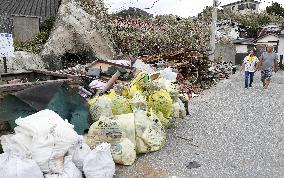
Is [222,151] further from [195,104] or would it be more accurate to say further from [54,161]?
[195,104]

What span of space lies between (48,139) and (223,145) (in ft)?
10.1

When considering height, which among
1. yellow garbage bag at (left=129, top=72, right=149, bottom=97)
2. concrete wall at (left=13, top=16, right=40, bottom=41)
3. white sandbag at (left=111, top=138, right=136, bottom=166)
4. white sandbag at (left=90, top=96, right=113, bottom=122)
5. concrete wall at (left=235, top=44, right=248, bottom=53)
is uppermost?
concrete wall at (left=13, top=16, right=40, bottom=41)

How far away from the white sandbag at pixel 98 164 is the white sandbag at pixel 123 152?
594 millimetres

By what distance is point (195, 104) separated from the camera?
989 centimetres

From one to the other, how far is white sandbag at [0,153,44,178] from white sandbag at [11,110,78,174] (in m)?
0.12

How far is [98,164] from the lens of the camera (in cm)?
430

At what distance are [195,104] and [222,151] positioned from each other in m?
4.15

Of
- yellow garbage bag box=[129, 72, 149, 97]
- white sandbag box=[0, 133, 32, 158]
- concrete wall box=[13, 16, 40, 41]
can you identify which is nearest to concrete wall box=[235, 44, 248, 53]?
concrete wall box=[13, 16, 40, 41]

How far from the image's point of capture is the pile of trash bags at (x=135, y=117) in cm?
517

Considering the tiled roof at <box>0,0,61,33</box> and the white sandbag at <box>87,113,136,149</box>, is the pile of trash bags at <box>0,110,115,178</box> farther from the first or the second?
the tiled roof at <box>0,0,61,33</box>

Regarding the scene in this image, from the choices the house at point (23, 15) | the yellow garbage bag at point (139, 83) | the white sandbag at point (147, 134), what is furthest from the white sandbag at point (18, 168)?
the house at point (23, 15)

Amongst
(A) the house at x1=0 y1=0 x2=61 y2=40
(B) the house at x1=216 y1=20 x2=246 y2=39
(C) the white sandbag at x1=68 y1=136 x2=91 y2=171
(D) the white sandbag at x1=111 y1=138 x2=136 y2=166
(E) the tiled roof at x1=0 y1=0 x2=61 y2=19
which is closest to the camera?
(C) the white sandbag at x1=68 y1=136 x2=91 y2=171

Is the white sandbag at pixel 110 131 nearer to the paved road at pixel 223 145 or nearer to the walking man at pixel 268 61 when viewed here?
the paved road at pixel 223 145

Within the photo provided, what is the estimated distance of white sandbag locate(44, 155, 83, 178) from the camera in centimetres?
411
